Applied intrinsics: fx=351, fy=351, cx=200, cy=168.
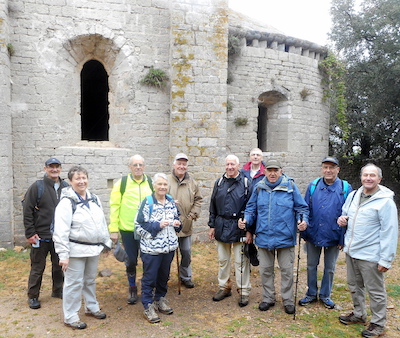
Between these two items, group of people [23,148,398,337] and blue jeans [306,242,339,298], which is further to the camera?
blue jeans [306,242,339,298]

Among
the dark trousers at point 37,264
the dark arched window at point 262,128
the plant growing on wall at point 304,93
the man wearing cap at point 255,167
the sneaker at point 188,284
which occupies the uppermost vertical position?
the plant growing on wall at point 304,93

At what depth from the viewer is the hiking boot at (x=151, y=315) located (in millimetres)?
4195

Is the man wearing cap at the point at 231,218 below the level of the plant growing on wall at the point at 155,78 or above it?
below

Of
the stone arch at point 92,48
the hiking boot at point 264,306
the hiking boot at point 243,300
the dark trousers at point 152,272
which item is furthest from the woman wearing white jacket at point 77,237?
the stone arch at point 92,48

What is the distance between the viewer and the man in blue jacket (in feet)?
12.3

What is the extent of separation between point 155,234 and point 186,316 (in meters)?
1.24

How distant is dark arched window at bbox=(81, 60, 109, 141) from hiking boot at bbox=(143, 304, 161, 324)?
22.5 feet

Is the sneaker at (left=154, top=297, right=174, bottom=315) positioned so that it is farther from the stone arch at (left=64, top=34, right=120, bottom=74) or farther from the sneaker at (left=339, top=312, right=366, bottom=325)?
the stone arch at (left=64, top=34, right=120, bottom=74)

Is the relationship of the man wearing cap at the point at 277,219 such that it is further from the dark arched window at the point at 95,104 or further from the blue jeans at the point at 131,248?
the dark arched window at the point at 95,104

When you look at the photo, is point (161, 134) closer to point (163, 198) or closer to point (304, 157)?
point (163, 198)

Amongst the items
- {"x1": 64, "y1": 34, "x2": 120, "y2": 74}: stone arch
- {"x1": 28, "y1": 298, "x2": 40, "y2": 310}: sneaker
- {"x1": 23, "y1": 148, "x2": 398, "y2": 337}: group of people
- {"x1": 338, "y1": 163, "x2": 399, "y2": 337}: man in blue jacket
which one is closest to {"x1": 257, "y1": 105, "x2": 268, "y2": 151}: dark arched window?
{"x1": 64, "y1": 34, "x2": 120, "y2": 74}: stone arch

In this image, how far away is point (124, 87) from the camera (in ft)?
25.2

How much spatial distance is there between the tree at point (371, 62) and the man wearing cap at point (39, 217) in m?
11.0

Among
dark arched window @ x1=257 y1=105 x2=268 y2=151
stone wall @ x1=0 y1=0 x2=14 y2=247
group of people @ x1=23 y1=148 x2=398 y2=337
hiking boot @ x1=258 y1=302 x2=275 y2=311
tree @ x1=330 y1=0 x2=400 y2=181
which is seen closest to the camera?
group of people @ x1=23 y1=148 x2=398 y2=337
